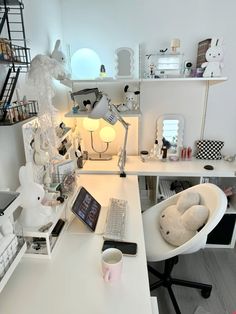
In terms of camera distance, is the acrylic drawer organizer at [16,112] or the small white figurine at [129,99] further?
the small white figurine at [129,99]

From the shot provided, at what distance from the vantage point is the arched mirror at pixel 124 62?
76.0 inches

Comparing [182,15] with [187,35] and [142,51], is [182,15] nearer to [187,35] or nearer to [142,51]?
[187,35]

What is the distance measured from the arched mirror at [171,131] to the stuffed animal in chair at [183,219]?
31.2 inches

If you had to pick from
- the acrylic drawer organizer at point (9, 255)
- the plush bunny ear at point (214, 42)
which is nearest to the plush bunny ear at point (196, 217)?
the acrylic drawer organizer at point (9, 255)

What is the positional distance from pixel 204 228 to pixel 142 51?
1.56 m

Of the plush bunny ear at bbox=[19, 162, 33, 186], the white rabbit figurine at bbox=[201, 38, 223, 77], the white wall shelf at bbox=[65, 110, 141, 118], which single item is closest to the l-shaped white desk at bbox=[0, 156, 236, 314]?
the plush bunny ear at bbox=[19, 162, 33, 186]

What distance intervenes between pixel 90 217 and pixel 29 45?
1.06m

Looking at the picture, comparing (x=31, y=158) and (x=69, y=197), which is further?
(x=69, y=197)

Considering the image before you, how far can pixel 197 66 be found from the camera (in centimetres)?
207

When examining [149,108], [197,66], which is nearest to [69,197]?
[149,108]

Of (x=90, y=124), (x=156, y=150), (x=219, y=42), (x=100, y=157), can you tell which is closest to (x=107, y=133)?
(x=90, y=124)

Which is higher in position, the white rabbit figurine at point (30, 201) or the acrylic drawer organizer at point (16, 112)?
the acrylic drawer organizer at point (16, 112)

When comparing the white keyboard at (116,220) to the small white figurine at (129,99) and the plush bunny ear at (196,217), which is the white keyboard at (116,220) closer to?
the plush bunny ear at (196,217)

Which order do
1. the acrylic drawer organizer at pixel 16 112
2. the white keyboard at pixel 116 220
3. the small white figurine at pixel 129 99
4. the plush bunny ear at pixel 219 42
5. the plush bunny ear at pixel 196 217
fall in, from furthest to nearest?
the small white figurine at pixel 129 99 → the plush bunny ear at pixel 219 42 → the plush bunny ear at pixel 196 217 → the white keyboard at pixel 116 220 → the acrylic drawer organizer at pixel 16 112
